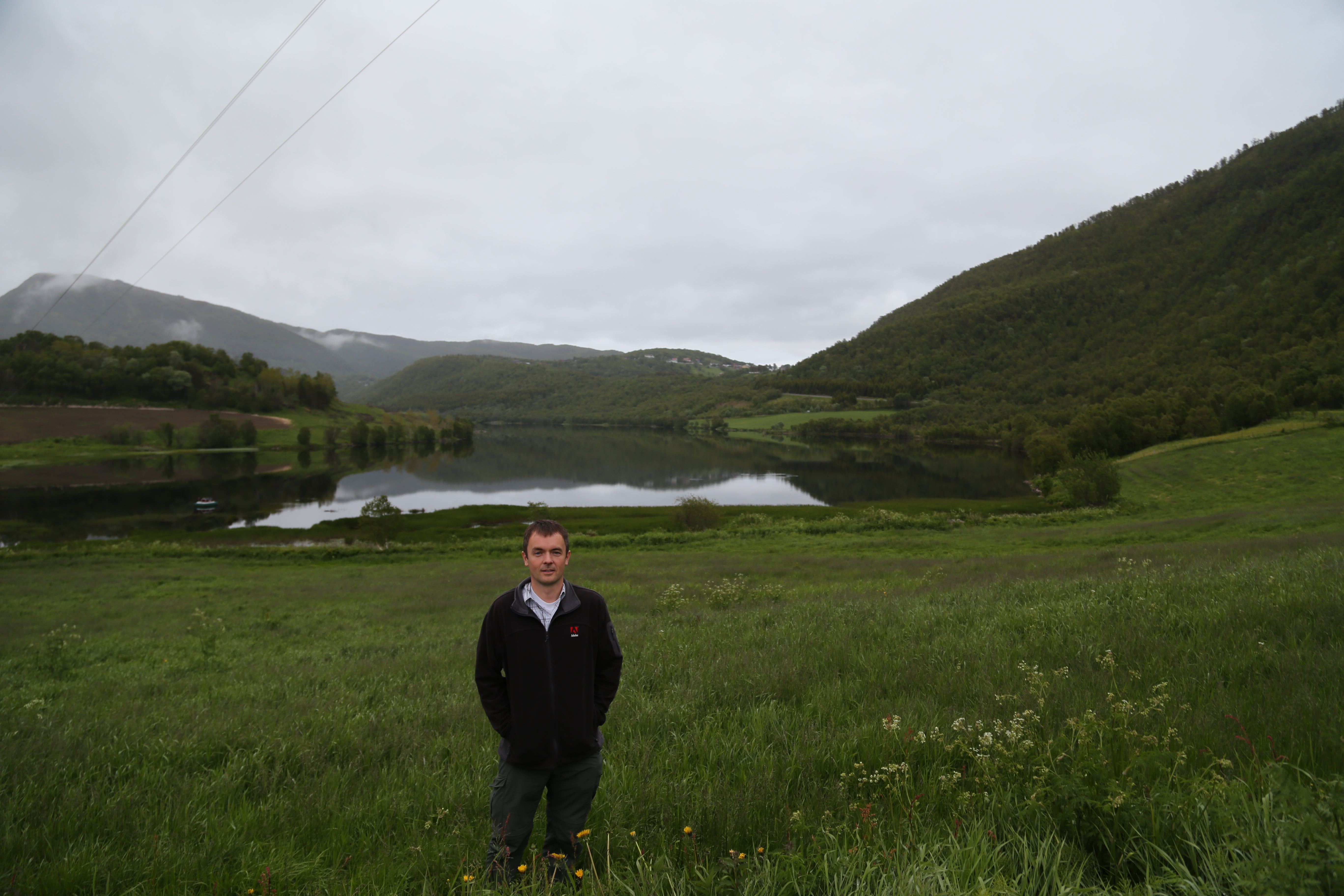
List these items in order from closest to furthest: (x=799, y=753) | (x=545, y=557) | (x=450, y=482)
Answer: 1. (x=545, y=557)
2. (x=799, y=753)
3. (x=450, y=482)

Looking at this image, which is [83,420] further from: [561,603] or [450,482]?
[561,603]

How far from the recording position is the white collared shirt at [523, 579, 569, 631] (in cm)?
305

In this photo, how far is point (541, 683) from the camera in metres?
2.97

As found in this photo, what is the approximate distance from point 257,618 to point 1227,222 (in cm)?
25328

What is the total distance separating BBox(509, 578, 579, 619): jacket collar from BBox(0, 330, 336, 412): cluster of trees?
134 metres

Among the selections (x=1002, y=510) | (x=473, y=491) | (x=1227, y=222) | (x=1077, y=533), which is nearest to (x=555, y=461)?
(x=473, y=491)

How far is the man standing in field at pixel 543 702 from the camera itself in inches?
114

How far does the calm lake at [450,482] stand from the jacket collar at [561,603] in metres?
59.5

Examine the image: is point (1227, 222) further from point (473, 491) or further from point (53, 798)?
point (53, 798)

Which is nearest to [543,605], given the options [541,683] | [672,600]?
[541,683]

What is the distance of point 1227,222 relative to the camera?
579 feet

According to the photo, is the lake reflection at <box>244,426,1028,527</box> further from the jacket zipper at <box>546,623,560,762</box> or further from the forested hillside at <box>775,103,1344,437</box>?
the jacket zipper at <box>546,623,560,762</box>

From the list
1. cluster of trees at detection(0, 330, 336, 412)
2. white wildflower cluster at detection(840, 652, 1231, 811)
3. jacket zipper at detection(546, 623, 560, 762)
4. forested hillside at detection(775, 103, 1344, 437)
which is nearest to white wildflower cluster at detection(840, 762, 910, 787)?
white wildflower cluster at detection(840, 652, 1231, 811)

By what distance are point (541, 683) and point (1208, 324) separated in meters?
192
